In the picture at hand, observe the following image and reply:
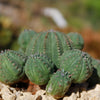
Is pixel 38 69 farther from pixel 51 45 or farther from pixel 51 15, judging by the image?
pixel 51 15

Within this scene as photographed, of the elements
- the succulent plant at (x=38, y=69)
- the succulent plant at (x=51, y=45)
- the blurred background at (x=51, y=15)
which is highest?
the blurred background at (x=51, y=15)

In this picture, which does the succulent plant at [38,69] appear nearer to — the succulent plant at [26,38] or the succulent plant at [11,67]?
the succulent plant at [11,67]

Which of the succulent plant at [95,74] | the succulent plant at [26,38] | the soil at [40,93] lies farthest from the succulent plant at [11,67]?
the succulent plant at [95,74]

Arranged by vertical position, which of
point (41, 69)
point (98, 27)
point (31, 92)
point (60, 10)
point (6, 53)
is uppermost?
point (60, 10)

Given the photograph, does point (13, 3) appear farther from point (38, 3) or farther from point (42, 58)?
point (42, 58)

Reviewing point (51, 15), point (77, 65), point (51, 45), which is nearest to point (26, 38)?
point (51, 45)

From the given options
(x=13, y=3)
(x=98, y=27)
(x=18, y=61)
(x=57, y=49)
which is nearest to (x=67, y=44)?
(x=57, y=49)
